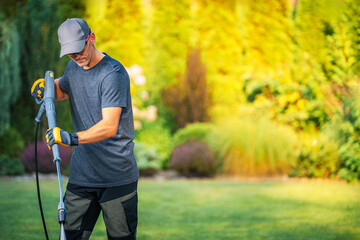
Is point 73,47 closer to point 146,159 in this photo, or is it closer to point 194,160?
point 194,160

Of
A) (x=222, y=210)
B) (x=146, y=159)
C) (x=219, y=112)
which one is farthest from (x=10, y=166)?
(x=219, y=112)

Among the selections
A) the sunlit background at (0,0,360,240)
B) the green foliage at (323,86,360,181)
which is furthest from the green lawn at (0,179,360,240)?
the green foliage at (323,86,360,181)

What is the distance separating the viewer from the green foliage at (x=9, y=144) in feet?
36.8

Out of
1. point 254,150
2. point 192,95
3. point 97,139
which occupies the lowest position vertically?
point 254,150

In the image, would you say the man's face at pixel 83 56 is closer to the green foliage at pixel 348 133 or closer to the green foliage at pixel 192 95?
the green foliage at pixel 348 133

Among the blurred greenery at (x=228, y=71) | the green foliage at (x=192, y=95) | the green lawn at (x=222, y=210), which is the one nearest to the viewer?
the green lawn at (x=222, y=210)

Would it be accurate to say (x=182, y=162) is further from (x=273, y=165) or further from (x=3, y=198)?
(x=3, y=198)

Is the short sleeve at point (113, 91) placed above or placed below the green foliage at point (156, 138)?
above

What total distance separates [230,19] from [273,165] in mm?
7229

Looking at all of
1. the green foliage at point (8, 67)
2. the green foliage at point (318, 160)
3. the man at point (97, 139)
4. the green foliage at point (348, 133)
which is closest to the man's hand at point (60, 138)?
the man at point (97, 139)

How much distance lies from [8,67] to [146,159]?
340 cm

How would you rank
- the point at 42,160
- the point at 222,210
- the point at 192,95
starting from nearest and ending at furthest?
the point at 222,210 < the point at 42,160 < the point at 192,95

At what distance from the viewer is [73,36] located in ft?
10.1

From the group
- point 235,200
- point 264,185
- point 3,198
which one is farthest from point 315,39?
point 3,198
